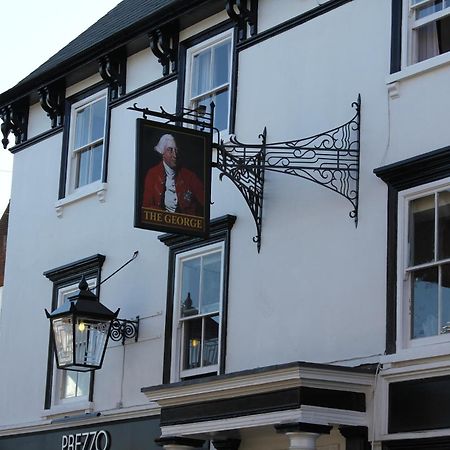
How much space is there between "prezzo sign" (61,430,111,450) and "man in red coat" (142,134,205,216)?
13.9 ft

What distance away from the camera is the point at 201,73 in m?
17.7

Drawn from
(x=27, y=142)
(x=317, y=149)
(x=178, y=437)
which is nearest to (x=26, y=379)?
(x=27, y=142)

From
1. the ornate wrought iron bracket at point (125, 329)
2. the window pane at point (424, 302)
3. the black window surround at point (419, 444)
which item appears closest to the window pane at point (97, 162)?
the ornate wrought iron bracket at point (125, 329)

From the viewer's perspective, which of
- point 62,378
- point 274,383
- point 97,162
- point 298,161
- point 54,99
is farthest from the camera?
point 54,99

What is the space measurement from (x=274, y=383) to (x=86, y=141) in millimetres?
7573

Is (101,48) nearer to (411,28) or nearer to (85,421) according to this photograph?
(85,421)

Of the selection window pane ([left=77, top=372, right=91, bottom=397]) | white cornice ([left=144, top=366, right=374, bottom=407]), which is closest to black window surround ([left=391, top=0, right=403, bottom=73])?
white cornice ([left=144, top=366, right=374, bottom=407])

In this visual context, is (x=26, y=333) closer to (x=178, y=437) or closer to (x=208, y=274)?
(x=208, y=274)

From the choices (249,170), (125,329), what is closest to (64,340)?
(125,329)

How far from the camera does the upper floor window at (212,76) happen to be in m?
17.2

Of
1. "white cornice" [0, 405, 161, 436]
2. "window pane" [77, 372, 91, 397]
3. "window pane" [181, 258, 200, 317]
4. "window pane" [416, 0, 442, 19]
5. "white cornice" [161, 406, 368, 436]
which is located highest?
"window pane" [416, 0, 442, 19]

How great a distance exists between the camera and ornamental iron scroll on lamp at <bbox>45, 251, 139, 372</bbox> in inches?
664

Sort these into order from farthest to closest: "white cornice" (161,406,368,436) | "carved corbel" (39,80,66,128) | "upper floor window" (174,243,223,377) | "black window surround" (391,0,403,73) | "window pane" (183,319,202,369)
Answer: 1. "carved corbel" (39,80,66,128)
2. "window pane" (183,319,202,369)
3. "upper floor window" (174,243,223,377)
4. "black window surround" (391,0,403,73)
5. "white cornice" (161,406,368,436)

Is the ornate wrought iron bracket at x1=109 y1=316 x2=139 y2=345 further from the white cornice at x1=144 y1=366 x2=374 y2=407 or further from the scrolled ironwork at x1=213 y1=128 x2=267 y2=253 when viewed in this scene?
the white cornice at x1=144 y1=366 x2=374 y2=407
